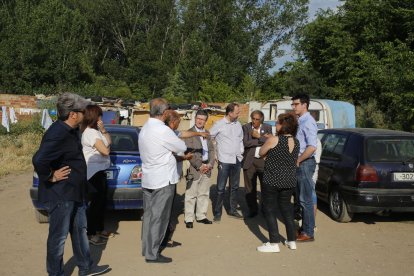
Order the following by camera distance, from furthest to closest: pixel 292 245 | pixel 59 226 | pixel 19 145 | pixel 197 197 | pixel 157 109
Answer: pixel 19 145 → pixel 197 197 → pixel 292 245 → pixel 157 109 → pixel 59 226

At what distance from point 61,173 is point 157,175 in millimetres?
1315

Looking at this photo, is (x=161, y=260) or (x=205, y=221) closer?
(x=161, y=260)

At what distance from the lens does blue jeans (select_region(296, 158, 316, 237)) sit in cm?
679

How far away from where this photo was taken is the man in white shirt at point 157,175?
18.4ft

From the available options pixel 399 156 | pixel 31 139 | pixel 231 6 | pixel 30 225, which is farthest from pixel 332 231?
pixel 231 6

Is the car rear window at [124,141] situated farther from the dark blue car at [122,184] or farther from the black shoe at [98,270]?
the black shoe at [98,270]

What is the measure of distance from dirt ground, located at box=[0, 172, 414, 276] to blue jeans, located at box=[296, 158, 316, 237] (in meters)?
0.32

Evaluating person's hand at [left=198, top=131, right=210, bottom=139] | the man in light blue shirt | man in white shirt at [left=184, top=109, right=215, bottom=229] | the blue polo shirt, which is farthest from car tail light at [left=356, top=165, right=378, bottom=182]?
person's hand at [left=198, top=131, right=210, bottom=139]

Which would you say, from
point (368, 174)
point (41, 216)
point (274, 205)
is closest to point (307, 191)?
point (274, 205)

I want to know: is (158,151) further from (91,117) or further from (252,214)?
(252,214)

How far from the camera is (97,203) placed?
6656 millimetres

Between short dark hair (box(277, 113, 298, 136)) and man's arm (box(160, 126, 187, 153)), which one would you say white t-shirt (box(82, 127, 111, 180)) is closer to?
man's arm (box(160, 126, 187, 153))

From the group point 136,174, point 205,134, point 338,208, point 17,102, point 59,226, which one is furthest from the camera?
point 17,102

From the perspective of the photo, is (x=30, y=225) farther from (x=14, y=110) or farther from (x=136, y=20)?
(x=136, y=20)
